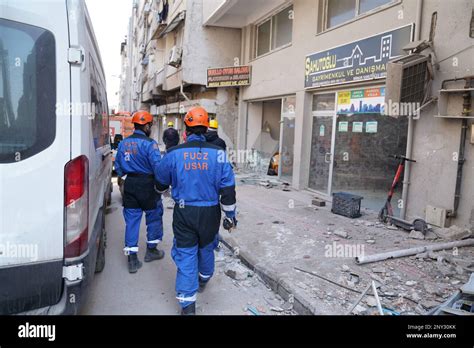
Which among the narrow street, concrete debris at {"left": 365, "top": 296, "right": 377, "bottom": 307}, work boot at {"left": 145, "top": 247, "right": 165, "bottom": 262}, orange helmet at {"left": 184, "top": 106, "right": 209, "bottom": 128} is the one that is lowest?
the narrow street

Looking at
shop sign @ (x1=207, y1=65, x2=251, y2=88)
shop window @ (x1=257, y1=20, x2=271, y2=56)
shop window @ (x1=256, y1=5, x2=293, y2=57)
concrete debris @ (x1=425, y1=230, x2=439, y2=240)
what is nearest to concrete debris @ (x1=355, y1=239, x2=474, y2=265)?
concrete debris @ (x1=425, y1=230, x2=439, y2=240)

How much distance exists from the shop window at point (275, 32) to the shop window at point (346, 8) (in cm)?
212

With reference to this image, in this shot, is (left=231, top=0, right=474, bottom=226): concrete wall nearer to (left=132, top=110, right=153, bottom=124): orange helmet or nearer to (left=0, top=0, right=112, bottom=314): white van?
(left=132, top=110, right=153, bottom=124): orange helmet

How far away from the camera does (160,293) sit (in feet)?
13.4

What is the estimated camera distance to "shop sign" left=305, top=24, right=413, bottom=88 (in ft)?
22.9

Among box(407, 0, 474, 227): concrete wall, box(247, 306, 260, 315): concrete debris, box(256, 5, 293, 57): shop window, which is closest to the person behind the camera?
box(247, 306, 260, 315): concrete debris

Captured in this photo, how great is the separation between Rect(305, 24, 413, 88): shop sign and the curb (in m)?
4.58

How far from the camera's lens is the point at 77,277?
2607mm

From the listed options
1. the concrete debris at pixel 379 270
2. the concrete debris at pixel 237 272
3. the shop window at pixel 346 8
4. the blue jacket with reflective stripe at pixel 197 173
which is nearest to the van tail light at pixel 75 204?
the blue jacket with reflective stripe at pixel 197 173

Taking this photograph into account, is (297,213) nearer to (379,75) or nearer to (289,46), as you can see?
(379,75)

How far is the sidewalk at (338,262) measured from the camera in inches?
152

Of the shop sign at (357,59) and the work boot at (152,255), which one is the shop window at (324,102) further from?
the work boot at (152,255)

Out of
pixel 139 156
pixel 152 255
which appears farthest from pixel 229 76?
pixel 152 255
